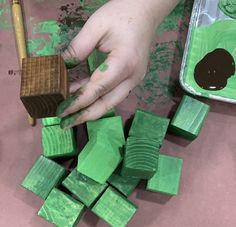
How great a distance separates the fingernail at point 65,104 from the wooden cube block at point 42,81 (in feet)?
0.08

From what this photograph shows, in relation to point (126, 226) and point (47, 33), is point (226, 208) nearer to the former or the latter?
point (126, 226)

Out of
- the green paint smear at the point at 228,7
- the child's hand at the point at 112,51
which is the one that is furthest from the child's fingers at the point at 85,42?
the green paint smear at the point at 228,7

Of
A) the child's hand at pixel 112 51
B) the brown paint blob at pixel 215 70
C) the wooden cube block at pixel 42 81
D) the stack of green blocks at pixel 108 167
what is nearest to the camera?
the wooden cube block at pixel 42 81

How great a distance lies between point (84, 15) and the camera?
101 centimetres

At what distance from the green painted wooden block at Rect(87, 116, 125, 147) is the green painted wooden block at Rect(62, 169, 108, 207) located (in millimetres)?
102

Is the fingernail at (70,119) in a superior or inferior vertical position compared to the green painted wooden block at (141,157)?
superior

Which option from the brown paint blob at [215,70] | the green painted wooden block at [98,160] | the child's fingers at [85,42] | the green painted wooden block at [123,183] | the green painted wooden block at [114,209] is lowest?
the green painted wooden block at [114,209]

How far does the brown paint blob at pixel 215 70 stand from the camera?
0.93 meters

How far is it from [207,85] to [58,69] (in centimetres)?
47

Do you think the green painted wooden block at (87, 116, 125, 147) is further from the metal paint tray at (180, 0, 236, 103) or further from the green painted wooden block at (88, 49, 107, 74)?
the metal paint tray at (180, 0, 236, 103)

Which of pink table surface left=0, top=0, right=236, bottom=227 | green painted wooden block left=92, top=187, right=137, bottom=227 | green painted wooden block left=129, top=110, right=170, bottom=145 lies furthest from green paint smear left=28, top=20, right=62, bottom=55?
green painted wooden block left=92, top=187, right=137, bottom=227

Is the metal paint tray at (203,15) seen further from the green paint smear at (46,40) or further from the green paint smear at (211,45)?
the green paint smear at (46,40)

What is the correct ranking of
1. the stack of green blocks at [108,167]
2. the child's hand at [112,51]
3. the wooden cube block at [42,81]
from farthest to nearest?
1. the stack of green blocks at [108,167]
2. the child's hand at [112,51]
3. the wooden cube block at [42,81]

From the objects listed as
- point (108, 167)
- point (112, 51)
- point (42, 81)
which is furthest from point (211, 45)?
point (42, 81)
